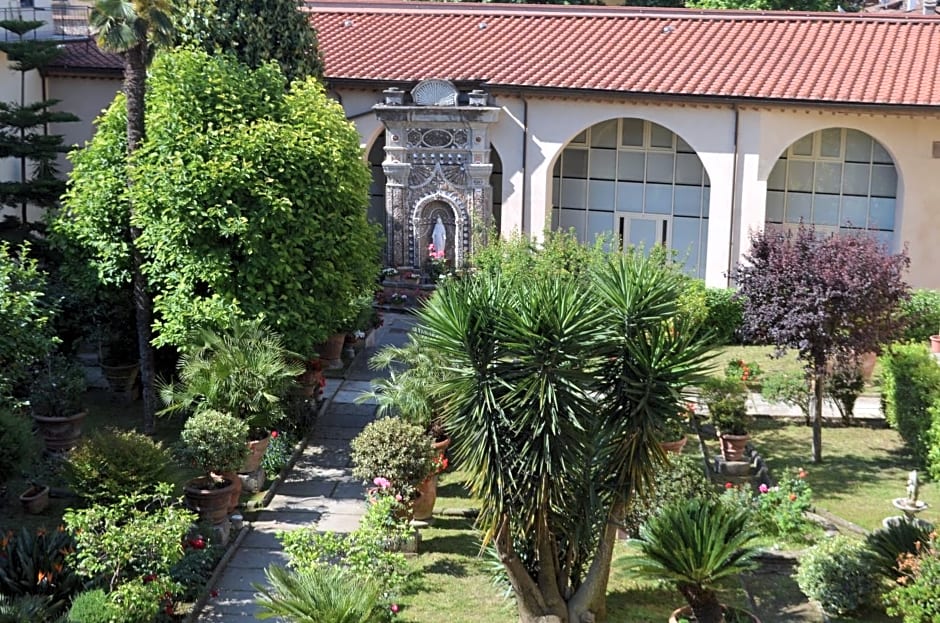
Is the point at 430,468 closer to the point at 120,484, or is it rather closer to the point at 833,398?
the point at 120,484

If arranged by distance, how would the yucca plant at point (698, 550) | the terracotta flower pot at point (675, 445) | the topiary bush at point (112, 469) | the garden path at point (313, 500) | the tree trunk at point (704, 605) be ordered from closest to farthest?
1. the yucca plant at point (698, 550)
2. the tree trunk at point (704, 605)
3. the garden path at point (313, 500)
4. the topiary bush at point (112, 469)
5. the terracotta flower pot at point (675, 445)

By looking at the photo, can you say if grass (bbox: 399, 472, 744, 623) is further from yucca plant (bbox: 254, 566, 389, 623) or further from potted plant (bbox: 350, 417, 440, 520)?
yucca plant (bbox: 254, 566, 389, 623)

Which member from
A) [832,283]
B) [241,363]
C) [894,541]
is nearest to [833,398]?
[832,283]

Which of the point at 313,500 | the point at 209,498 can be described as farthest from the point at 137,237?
the point at 313,500

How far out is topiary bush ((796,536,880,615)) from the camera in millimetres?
13773

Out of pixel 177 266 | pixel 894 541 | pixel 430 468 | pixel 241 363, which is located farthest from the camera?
pixel 177 266

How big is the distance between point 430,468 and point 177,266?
5.56m

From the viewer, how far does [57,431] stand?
18750 millimetres

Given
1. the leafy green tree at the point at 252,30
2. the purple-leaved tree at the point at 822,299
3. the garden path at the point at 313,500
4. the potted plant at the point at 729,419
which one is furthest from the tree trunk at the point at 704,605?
the leafy green tree at the point at 252,30

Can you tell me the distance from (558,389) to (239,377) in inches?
273

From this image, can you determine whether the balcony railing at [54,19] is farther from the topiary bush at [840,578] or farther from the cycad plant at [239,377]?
the topiary bush at [840,578]

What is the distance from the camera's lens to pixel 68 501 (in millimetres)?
17234

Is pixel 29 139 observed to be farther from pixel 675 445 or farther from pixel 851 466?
pixel 851 466

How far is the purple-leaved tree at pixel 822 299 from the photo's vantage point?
18328mm
